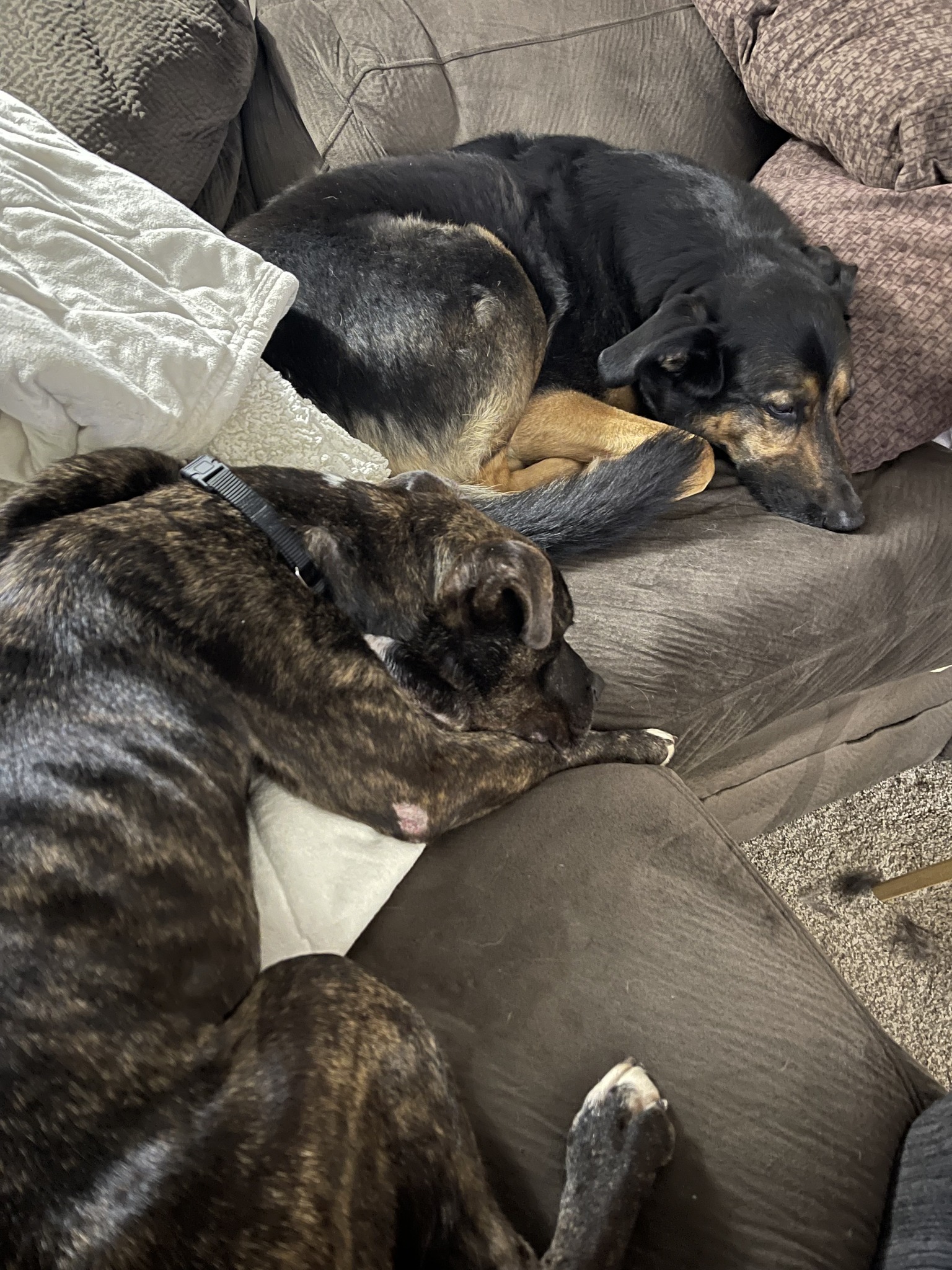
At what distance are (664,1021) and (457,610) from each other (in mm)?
683

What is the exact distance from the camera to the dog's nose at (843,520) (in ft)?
5.99

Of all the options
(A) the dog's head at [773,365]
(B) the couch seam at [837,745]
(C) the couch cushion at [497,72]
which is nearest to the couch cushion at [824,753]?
(B) the couch seam at [837,745]

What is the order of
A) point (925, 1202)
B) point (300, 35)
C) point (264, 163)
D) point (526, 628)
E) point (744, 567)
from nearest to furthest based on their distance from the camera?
point (925, 1202) < point (526, 628) < point (744, 567) < point (300, 35) < point (264, 163)

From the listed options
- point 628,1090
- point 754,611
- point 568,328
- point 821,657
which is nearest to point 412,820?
Answer: point 628,1090

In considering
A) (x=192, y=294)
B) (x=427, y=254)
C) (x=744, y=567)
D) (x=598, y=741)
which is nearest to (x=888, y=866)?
(x=744, y=567)

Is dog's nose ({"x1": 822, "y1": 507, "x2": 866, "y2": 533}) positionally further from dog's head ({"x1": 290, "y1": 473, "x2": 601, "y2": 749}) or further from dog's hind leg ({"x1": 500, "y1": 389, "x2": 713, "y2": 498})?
dog's head ({"x1": 290, "y1": 473, "x2": 601, "y2": 749})

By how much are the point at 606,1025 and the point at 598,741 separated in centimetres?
48

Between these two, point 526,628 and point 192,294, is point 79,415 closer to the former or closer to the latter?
point 192,294

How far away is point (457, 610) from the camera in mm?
1470

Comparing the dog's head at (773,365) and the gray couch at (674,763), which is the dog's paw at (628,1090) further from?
the dog's head at (773,365)

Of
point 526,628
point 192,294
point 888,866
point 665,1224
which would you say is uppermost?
point 192,294

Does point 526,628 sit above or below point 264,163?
below

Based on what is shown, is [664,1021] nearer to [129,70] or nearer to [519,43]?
[129,70]

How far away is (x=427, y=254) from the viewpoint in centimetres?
207
